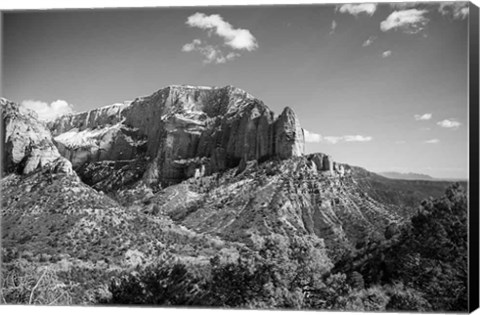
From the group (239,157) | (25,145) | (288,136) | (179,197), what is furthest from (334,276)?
(25,145)

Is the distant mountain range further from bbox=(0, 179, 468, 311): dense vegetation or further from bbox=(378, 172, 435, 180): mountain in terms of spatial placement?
bbox=(0, 179, 468, 311): dense vegetation

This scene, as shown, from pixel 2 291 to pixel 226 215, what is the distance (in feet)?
17.0

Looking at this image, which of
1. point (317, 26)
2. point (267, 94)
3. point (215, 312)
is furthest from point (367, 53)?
point (215, 312)

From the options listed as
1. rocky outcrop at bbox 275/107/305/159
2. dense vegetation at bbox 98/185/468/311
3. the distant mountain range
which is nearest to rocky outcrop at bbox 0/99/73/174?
dense vegetation at bbox 98/185/468/311

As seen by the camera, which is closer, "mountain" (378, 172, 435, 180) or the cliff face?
"mountain" (378, 172, 435, 180)

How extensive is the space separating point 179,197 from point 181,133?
4.94ft

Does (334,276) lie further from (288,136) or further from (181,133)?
(181,133)

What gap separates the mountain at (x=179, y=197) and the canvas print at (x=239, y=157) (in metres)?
0.03

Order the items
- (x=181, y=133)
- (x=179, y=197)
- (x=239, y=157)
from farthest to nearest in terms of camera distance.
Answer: (x=181, y=133), (x=179, y=197), (x=239, y=157)

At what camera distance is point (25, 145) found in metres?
16.8

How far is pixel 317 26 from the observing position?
15.0 meters

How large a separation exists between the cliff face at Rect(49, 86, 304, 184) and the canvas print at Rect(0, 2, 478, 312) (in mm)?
40

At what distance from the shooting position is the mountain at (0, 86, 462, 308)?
15.1m

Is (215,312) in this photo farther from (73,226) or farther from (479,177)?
(479,177)
